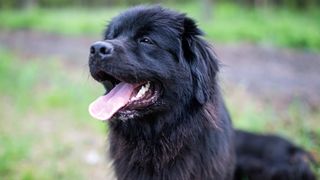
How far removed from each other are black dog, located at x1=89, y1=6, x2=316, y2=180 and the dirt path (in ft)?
4.93

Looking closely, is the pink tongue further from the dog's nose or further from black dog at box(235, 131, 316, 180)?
black dog at box(235, 131, 316, 180)

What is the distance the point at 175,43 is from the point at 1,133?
3573mm

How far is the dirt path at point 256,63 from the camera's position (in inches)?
282

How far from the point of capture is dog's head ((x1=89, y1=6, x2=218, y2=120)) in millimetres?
3057

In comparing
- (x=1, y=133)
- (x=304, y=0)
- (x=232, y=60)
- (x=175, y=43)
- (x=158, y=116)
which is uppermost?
(x=175, y=43)

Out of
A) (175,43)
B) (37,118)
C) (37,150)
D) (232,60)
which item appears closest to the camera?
(175,43)

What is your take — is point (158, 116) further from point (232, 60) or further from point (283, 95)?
point (232, 60)

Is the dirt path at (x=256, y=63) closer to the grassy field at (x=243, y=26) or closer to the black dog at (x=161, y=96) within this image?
the grassy field at (x=243, y=26)

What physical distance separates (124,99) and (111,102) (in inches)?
4.1

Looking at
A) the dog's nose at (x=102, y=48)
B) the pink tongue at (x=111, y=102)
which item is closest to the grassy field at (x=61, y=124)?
the pink tongue at (x=111, y=102)

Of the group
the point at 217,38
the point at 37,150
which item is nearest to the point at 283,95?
the point at 37,150

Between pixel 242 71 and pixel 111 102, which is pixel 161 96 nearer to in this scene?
pixel 111 102

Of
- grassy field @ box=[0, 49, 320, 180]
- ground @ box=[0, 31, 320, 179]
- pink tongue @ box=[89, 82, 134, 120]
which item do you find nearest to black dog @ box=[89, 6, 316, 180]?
pink tongue @ box=[89, 82, 134, 120]

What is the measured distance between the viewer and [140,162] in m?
3.34
